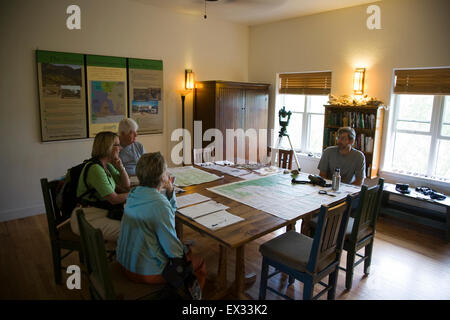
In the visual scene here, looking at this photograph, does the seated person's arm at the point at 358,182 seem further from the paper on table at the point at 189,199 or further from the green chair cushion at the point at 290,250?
the paper on table at the point at 189,199

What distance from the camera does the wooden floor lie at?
2514mm

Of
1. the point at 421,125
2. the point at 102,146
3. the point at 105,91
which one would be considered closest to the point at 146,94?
the point at 105,91

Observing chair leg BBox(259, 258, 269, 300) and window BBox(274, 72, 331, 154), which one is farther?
window BBox(274, 72, 331, 154)

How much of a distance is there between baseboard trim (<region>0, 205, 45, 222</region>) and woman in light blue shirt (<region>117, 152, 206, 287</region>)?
2.82 meters

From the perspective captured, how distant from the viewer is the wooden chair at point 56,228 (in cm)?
237

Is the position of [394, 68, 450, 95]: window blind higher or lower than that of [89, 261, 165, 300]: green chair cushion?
higher

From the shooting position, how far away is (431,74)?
12.9ft

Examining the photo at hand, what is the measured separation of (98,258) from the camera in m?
1.54

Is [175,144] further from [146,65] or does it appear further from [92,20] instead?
[92,20]

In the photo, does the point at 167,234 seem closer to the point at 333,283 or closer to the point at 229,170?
the point at 333,283

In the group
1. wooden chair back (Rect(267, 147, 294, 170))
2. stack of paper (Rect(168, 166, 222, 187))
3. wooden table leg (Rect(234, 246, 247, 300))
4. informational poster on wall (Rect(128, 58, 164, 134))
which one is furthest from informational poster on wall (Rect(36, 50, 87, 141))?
wooden table leg (Rect(234, 246, 247, 300))

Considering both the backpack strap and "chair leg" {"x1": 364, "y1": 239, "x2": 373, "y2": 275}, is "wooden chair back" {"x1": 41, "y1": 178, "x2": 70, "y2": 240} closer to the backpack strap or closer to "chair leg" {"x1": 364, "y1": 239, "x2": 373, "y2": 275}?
the backpack strap

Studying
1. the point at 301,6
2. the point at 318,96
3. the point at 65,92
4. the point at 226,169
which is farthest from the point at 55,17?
the point at 318,96

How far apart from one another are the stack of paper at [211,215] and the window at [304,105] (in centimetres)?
345
